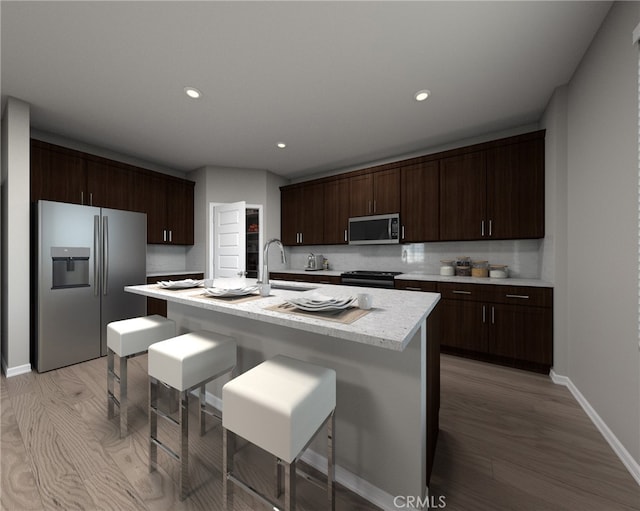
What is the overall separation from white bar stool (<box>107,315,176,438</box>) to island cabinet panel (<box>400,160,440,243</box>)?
3011 millimetres

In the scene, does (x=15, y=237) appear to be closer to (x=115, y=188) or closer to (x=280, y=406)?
(x=115, y=188)

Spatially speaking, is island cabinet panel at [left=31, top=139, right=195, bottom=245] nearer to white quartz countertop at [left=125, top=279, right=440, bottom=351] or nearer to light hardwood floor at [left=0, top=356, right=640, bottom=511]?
light hardwood floor at [left=0, top=356, right=640, bottom=511]

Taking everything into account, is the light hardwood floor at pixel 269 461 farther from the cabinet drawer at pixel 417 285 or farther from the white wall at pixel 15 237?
the cabinet drawer at pixel 417 285

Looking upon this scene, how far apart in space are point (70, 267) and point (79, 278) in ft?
0.47

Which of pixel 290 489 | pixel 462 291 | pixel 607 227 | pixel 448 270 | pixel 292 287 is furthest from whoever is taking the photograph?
pixel 448 270

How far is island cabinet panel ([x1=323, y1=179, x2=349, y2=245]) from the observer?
414 centimetres

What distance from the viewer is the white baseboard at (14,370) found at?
2.43 m

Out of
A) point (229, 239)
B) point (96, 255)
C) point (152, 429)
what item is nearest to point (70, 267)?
point (96, 255)

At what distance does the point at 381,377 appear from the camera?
1.21 metres

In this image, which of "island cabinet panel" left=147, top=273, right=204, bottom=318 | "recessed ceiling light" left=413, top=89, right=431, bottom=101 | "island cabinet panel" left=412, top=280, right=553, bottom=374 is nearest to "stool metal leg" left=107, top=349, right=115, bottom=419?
"island cabinet panel" left=147, top=273, right=204, bottom=318

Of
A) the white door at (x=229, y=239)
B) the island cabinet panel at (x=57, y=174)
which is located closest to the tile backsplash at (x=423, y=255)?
the white door at (x=229, y=239)

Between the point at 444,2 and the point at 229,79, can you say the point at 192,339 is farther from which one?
the point at 444,2

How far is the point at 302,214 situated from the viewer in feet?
15.0

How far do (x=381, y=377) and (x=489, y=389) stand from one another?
171 centimetres
